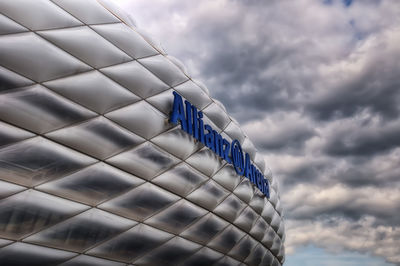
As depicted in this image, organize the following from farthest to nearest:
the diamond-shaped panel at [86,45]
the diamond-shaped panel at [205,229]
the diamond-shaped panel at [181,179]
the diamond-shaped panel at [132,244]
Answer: the diamond-shaped panel at [205,229]
the diamond-shaped panel at [181,179]
the diamond-shaped panel at [132,244]
the diamond-shaped panel at [86,45]

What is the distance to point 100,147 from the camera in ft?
19.9

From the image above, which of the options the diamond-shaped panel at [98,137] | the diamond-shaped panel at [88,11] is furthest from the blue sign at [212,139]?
the diamond-shaped panel at [88,11]

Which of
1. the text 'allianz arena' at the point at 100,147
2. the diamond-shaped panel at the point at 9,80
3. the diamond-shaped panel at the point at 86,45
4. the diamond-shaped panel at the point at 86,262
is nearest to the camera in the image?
the diamond-shaped panel at the point at 9,80

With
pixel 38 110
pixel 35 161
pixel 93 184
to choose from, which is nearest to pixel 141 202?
pixel 93 184

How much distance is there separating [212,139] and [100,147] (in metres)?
3.42

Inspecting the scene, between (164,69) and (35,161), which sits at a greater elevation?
(164,69)

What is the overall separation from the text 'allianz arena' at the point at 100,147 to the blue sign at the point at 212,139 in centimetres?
4

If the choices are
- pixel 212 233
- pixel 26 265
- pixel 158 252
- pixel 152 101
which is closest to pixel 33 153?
pixel 26 265

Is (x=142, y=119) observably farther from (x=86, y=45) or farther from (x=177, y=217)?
(x=177, y=217)

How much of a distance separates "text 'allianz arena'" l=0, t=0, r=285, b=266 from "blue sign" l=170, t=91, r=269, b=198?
4 cm

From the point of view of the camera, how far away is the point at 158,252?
23.9 feet

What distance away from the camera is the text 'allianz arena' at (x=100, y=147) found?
5125mm

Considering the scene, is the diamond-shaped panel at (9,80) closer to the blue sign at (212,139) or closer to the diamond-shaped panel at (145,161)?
the diamond-shaped panel at (145,161)

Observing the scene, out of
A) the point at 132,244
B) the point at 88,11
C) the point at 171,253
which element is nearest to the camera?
the point at 88,11
